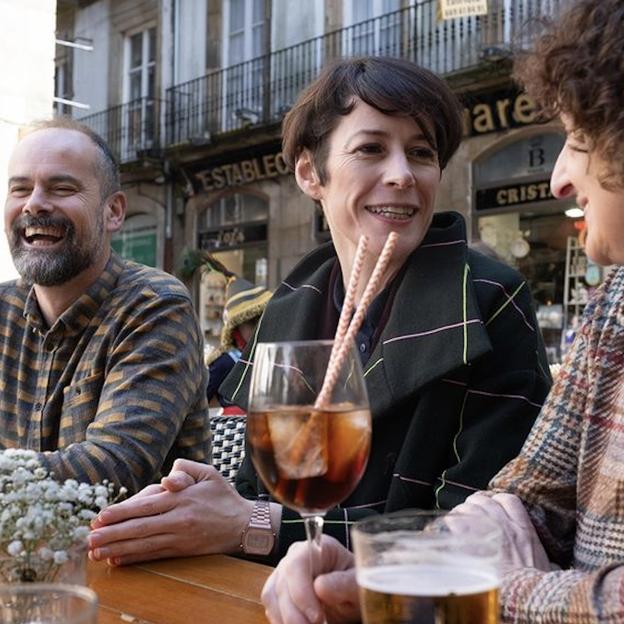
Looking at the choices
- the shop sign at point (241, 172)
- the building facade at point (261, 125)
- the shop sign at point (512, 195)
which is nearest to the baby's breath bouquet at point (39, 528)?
the building facade at point (261, 125)

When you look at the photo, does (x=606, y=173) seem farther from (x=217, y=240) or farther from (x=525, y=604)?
(x=217, y=240)

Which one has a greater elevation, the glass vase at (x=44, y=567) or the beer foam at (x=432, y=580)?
the beer foam at (x=432, y=580)

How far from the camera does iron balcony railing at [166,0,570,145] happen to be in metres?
12.3

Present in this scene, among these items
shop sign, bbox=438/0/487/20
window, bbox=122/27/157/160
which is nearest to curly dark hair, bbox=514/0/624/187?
shop sign, bbox=438/0/487/20

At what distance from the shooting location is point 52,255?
2656 millimetres

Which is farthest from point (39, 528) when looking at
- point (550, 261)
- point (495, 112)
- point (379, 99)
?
point (495, 112)

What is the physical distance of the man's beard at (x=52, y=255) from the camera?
2.65m

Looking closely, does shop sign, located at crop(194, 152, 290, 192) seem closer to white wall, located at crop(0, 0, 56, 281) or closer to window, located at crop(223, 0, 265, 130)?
window, located at crop(223, 0, 265, 130)

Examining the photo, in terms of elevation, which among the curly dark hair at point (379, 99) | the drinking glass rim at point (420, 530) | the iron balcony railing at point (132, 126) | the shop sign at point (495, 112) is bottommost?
the drinking glass rim at point (420, 530)

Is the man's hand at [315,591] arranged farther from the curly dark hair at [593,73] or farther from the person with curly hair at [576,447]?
the curly dark hair at [593,73]

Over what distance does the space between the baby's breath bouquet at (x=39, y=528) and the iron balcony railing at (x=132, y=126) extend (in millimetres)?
15911

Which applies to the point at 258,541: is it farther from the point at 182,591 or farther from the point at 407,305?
the point at 407,305

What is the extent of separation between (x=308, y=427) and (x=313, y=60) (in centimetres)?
1398

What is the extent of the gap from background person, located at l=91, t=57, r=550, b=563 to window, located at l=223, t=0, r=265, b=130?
1311cm
